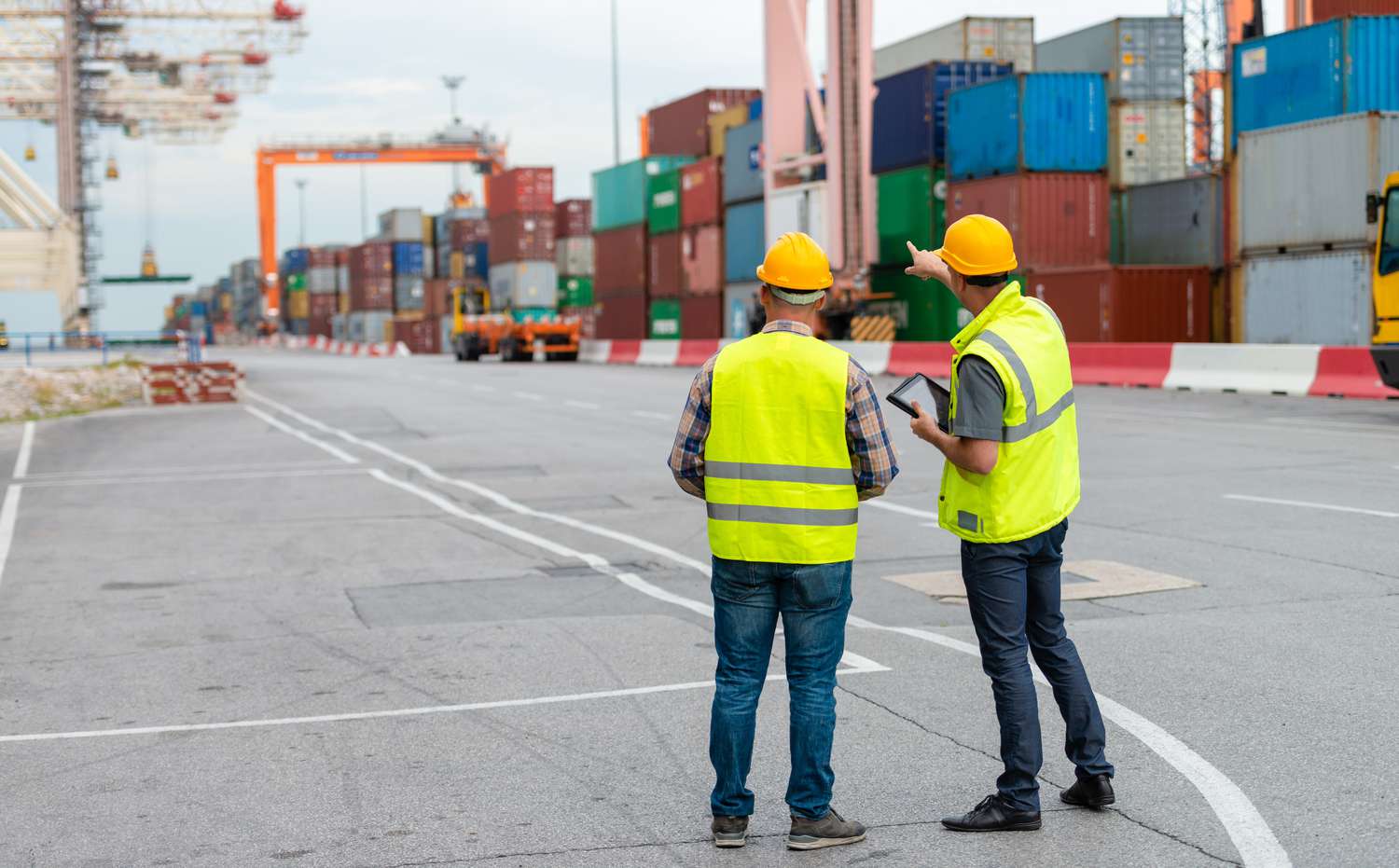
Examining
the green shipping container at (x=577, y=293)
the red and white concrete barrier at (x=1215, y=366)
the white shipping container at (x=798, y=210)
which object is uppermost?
the white shipping container at (x=798, y=210)

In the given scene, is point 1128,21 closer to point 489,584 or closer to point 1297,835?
point 489,584

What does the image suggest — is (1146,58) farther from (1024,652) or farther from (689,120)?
(1024,652)

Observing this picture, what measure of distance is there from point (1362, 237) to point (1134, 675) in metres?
23.2

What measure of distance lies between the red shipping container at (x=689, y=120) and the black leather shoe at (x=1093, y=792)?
52.9 meters

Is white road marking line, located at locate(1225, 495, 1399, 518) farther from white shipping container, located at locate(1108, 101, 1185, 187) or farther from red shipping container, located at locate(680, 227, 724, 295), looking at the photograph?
red shipping container, located at locate(680, 227, 724, 295)

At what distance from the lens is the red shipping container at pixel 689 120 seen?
188ft

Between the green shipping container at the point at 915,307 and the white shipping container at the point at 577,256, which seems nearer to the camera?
the green shipping container at the point at 915,307

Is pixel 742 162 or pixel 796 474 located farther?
pixel 742 162

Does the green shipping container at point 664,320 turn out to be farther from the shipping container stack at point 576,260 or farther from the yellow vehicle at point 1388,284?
the yellow vehicle at point 1388,284

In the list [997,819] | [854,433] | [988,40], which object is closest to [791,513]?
[854,433]

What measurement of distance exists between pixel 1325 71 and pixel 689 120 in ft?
104

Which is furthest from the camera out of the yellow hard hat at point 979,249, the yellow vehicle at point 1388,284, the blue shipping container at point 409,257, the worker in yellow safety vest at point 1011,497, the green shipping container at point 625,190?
the blue shipping container at point 409,257

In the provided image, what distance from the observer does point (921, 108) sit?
39156mm

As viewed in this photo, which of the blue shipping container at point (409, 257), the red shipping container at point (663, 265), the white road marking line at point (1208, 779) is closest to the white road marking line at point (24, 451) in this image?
the white road marking line at point (1208, 779)
